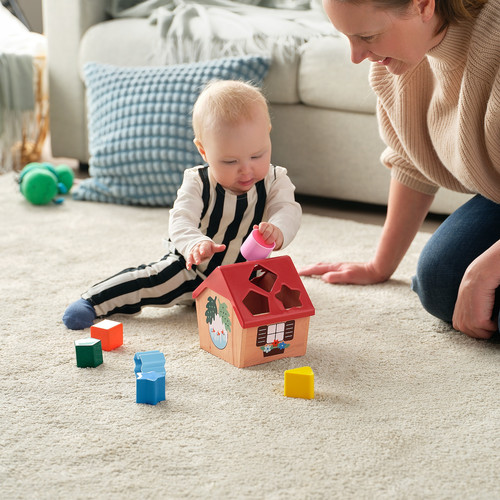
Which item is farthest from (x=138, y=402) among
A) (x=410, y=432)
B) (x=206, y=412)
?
(x=410, y=432)

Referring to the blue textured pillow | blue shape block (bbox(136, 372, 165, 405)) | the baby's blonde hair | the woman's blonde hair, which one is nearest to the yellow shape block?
blue shape block (bbox(136, 372, 165, 405))

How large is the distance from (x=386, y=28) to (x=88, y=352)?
0.64 metres

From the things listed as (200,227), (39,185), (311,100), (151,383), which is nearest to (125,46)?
(39,185)

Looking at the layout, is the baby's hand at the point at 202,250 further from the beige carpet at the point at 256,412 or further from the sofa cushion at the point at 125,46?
the sofa cushion at the point at 125,46

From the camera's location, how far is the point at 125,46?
7.40 ft

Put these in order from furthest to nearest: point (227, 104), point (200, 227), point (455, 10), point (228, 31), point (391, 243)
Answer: point (228, 31), point (391, 243), point (200, 227), point (227, 104), point (455, 10)

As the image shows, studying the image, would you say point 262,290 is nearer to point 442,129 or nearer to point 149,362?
point 149,362

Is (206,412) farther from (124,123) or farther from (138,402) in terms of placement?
(124,123)

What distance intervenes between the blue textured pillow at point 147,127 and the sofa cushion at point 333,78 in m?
0.13

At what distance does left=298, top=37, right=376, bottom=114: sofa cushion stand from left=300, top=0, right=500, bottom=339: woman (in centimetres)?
57

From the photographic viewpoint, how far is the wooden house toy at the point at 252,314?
41.9 inches

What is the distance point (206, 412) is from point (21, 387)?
274mm

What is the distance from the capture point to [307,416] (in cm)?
94

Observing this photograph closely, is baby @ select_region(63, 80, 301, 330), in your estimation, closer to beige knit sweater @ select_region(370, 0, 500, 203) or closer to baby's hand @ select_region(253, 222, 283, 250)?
baby's hand @ select_region(253, 222, 283, 250)
